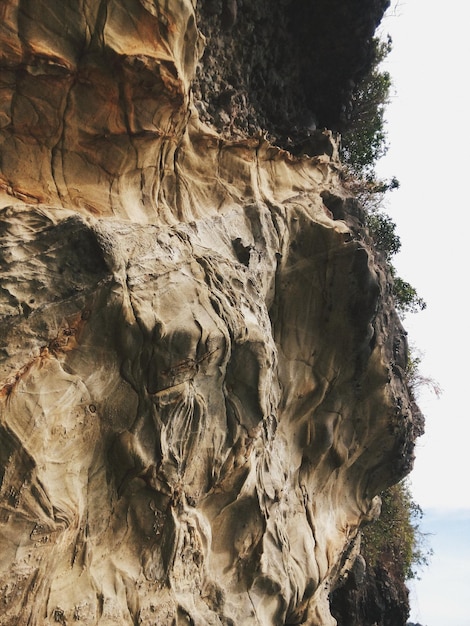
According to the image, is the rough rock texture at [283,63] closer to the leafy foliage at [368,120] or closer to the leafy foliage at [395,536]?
the leafy foliage at [368,120]

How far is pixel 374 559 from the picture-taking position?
1316cm

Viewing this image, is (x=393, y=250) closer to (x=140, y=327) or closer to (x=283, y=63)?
(x=283, y=63)

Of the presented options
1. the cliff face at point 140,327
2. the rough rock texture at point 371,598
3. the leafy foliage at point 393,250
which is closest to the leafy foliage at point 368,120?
the leafy foliage at point 393,250

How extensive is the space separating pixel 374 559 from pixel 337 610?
292 cm

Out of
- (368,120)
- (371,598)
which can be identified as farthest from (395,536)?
(368,120)

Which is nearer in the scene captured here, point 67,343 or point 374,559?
point 67,343

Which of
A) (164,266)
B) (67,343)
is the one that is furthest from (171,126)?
(67,343)

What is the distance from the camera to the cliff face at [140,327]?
12.5 feet

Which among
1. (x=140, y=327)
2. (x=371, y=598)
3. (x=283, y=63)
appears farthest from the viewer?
(x=371, y=598)

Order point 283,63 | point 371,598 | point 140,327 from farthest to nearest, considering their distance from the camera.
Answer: point 371,598, point 283,63, point 140,327

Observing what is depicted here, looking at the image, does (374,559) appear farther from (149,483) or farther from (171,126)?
(171,126)

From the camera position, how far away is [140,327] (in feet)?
13.9

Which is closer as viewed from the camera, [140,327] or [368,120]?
[140,327]

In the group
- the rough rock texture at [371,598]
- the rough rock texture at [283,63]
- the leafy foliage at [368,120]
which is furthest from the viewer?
the leafy foliage at [368,120]
